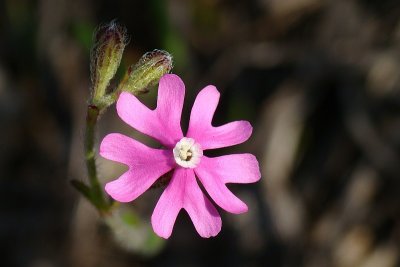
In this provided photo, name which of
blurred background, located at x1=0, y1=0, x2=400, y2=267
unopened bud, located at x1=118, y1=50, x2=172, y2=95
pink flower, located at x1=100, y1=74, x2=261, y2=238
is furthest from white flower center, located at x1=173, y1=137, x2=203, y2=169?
blurred background, located at x1=0, y1=0, x2=400, y2=267

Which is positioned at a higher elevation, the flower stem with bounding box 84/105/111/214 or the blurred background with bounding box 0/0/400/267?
the blurred background with bounding box 0/0/400/267

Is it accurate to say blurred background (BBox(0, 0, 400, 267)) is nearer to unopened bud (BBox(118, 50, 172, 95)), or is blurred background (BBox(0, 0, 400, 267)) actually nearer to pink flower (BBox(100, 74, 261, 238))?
pink flower (BBox(100, 74, 261, 238))

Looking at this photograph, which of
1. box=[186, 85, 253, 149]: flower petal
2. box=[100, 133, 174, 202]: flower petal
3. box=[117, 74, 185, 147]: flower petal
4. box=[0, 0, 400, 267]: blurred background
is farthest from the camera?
box=[0, 0, 400, 267]: blurred background

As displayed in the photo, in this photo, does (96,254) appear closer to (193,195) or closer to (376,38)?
(193,195)

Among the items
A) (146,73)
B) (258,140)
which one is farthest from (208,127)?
(258,140)

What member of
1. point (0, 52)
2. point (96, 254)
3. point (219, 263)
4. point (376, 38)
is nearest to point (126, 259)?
point (96, 254)

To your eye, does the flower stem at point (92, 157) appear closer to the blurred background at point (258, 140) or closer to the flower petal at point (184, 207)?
the flower petal at point (184, 207)

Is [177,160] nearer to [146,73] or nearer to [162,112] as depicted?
[162,112]
